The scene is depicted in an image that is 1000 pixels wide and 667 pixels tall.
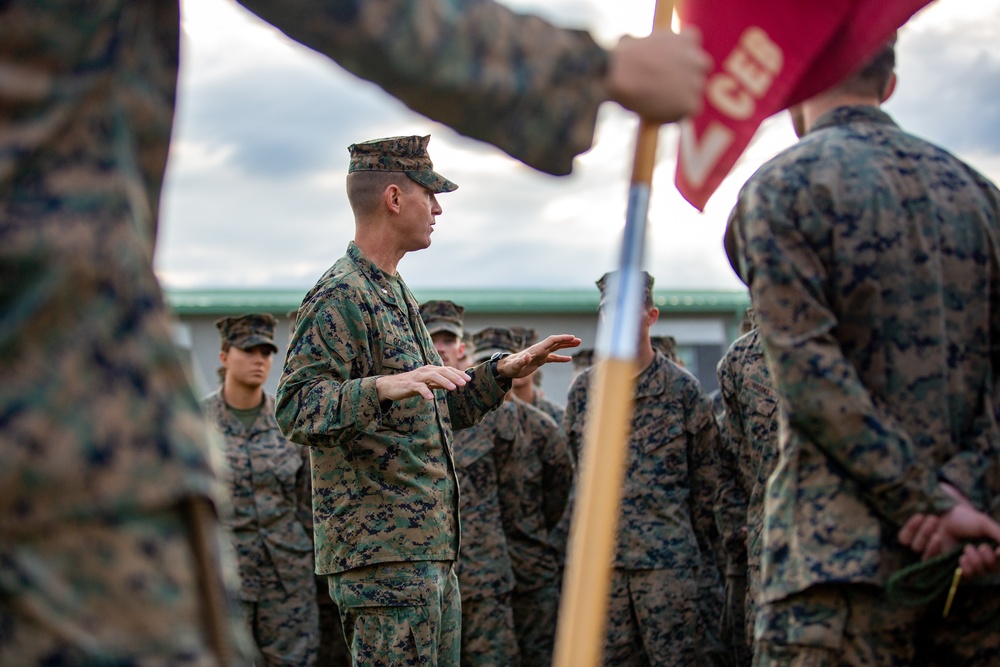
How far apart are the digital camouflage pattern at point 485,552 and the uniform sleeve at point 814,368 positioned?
5.49 metres

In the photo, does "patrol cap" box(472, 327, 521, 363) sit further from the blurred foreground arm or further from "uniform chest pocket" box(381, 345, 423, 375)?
the blurred foreground arm

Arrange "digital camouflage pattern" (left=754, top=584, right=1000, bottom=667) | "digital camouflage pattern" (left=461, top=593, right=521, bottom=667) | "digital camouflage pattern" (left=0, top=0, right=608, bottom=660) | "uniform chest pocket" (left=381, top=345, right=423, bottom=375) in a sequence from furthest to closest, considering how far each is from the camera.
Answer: "digital camouflage pattern" (left=461, top=593, right=521, bottom=667)
"uniform chest pocket" (left=381, top=345, right=423, bottom=375)
"digital camouflage pattern" (left=754, top=584, right=1000, bottom=667)
"digital camouflage pattern" (left=0, top=0, right=608, bottom=660)

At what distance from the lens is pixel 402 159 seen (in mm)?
5434

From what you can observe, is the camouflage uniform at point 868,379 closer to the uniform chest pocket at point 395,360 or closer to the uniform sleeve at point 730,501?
the uniform chest pocket at point 395,360

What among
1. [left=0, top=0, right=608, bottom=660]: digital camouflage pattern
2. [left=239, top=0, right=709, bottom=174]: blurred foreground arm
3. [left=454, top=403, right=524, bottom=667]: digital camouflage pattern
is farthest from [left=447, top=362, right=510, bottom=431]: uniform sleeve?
[left=454, top=403, right=524, bottom=667]: digital camouflage pattern

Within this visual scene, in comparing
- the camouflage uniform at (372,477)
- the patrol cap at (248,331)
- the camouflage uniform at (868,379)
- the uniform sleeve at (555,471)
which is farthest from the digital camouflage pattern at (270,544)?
the camouflage uniform at (868,379)

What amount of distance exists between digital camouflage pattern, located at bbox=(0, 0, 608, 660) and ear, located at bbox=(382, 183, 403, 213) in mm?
3304

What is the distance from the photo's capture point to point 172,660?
1.67 metres

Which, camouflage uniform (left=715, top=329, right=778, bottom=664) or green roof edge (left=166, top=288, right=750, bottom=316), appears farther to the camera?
green roof edge (left=166, top=288, right=750, bottom=316)

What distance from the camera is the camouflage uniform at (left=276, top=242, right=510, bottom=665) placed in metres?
4.57

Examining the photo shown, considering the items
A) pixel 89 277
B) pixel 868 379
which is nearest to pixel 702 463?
pixel 868 379

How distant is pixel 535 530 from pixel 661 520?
181 cm

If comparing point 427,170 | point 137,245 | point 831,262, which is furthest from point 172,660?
point 427,170

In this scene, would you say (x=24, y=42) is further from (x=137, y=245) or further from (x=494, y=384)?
(x=494, y=384)
